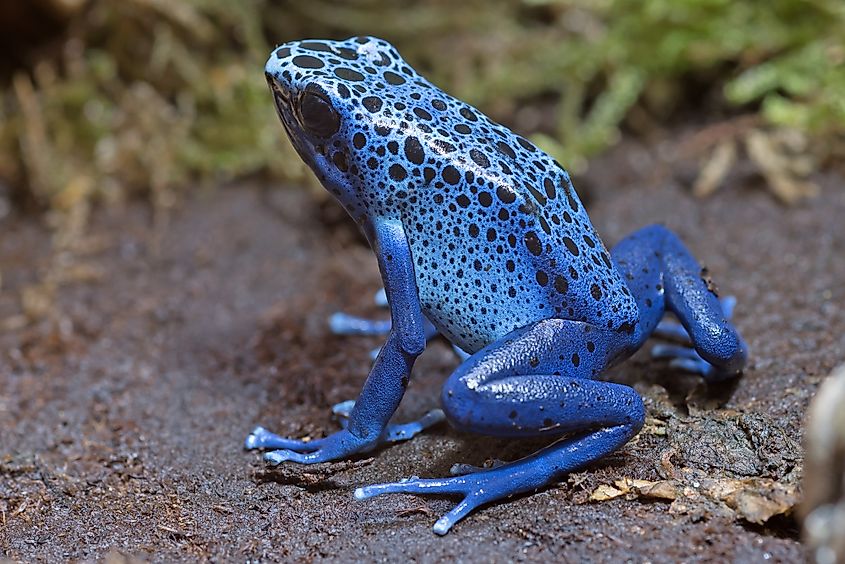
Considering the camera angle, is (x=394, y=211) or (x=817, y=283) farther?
(x=817, y=283)

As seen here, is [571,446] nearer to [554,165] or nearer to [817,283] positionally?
[554,165]

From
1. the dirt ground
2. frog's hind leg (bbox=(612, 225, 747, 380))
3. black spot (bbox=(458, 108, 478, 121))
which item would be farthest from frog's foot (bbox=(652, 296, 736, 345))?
black spot (bbox=(458, 108, 478, 121))

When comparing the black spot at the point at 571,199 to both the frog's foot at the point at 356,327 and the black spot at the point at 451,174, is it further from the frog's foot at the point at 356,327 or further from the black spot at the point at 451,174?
the frog's foot at the point at 356,327

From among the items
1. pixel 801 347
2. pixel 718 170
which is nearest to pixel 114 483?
pixel 801 347

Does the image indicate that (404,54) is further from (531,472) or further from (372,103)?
(531,472)

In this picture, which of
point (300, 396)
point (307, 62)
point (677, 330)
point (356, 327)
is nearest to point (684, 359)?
point (677, 330)

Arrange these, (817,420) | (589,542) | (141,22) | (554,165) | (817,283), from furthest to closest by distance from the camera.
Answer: (141,22) < (817,283) < (554,165) < (589,542) < (817,420)

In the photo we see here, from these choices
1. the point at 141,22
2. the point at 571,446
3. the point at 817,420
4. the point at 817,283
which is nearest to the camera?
the point at 817,420
